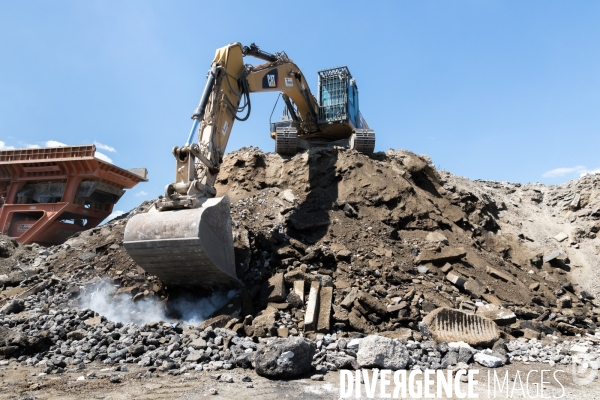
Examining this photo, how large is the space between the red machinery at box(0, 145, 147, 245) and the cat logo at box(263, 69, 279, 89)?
26.4 ft

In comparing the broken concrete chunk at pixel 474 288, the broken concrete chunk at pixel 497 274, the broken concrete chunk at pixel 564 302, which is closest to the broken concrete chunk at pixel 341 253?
the broken concrete chunk at pixel 474 288

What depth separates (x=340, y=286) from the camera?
7848mm

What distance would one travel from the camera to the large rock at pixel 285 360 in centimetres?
479

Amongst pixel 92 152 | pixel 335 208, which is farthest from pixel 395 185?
pixel 92 152

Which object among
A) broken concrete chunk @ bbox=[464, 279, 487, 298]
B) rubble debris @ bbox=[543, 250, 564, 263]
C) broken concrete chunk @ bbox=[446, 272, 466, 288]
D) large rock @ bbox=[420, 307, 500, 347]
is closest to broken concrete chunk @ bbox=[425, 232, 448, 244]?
broken concrete chunk @ bbox=[446, 272, 466, 288]

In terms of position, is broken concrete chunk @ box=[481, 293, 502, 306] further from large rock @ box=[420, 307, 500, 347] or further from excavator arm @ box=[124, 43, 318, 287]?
excavator arm @ box=[124, 43, 318, 287]

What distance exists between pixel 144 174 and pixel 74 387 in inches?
590

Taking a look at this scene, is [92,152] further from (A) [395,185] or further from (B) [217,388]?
(B) [217,388]

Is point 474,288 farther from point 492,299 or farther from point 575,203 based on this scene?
point 575,203

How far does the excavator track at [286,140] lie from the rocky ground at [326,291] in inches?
15.3

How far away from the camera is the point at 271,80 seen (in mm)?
10602

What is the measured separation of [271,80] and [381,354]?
7345 mm

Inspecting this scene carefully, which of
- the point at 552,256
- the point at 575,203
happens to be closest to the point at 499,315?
the point at 552,256

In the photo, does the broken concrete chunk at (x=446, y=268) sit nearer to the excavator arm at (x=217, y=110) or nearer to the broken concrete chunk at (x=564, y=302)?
the broken concrete chunk at (x=564, y=302)
